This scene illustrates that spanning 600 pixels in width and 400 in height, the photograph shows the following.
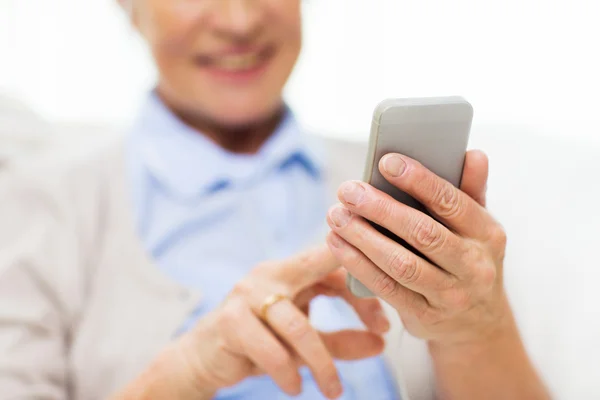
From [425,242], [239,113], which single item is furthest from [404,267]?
[239,113]

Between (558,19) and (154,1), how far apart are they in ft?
1.69

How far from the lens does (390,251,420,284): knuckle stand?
1.58 feet

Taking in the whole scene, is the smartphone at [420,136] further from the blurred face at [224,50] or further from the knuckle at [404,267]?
the blurred face at [224,50]

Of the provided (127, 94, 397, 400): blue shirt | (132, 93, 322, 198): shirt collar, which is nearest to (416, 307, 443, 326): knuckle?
(127, 94, 397, 400): blue shirt

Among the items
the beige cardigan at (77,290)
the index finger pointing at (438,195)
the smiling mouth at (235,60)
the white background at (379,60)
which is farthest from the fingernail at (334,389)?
the smiling mouth at (235,60)

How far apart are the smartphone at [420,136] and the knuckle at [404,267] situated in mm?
25

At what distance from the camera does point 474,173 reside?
0.52 meters

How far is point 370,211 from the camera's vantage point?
0.47 metres

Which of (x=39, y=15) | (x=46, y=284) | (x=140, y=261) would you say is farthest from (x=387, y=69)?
(x=39, y=15)

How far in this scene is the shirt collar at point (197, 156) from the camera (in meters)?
0.90

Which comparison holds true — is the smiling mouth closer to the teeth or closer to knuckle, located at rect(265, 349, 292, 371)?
the teeth

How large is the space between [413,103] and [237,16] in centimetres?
44

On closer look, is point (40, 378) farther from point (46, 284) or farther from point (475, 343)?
point (475, 343)

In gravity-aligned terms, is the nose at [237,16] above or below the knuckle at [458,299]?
above
